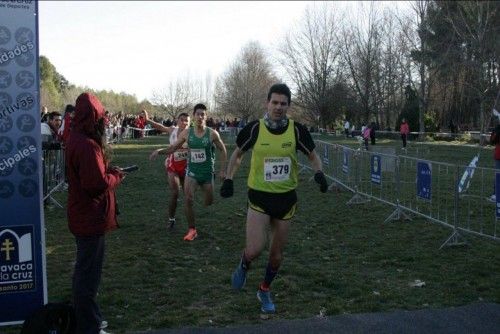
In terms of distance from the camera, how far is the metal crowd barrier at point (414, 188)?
9.34 metres

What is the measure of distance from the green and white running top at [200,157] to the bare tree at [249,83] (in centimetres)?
6994

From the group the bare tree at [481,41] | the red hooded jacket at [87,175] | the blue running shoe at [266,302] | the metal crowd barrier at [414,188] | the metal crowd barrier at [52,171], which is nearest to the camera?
the red hooded jacket at [87,175]

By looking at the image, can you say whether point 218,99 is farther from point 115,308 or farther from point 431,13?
point 115,308

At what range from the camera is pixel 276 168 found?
5.39 meters

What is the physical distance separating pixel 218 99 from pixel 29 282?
84383 mm

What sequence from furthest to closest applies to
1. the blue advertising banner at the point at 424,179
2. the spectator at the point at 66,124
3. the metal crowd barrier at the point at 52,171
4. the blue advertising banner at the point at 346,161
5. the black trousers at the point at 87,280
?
the blue advertising banner at the point at 346,161 → the spectator at the point at 66,124 → the metal crowd barrier at the point at 52,171 → the blue advertising banner at the point at 424,179 → the black trousers at the point at 87,280

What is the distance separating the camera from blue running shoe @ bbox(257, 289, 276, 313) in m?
5.37

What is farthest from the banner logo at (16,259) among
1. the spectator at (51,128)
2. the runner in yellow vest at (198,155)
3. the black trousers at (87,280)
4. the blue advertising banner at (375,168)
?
the spectator at (51,128)

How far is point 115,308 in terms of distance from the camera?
5.48m

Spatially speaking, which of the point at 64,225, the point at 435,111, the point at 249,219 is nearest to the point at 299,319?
the point at 249,219

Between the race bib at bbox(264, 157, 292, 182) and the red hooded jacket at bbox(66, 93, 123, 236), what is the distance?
1552mm

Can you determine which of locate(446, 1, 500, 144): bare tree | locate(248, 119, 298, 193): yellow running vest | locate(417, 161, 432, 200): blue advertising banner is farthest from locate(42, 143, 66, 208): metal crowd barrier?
locate(446, 1, 500, 144): bare tree

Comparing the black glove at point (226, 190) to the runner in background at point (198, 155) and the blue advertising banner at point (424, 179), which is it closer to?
the runner in background at point (198, 155)

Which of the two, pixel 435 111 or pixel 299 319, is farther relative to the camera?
pixel 435 111
